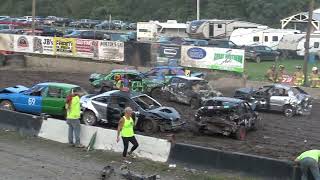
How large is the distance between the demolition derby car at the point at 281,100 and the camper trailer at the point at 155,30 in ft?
130

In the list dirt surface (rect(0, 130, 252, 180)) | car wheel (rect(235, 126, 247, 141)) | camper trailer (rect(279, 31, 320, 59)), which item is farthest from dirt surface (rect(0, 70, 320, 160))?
camper trailer (rect(279, 31, 320, 59))

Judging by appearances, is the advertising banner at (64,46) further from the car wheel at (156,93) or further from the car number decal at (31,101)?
the car number decal at (31,101)

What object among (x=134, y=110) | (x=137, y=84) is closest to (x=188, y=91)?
(x=137, y=84)

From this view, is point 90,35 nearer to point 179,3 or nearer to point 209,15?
point 209,15

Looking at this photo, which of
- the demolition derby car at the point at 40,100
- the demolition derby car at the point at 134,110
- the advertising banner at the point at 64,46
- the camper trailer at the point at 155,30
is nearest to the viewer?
the demolition derby car at the point at 134,110

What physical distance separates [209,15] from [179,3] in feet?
37.8

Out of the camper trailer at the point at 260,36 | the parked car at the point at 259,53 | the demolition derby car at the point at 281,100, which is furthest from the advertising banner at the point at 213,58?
the camper trailer at the point at 260,36

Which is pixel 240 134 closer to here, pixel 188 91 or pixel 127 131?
pixel 127 131

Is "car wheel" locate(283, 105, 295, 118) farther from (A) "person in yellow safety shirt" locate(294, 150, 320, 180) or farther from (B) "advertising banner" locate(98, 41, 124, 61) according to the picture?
(B) "advertising banner" locate(98, 41, 124, 61)

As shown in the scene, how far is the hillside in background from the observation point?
317 ft

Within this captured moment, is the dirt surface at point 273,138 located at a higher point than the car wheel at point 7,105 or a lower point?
lower

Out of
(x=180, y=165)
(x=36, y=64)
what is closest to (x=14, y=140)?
(x=180, y=165)

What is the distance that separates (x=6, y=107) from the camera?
21703 millimetres

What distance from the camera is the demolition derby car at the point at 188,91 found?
25.6 m
